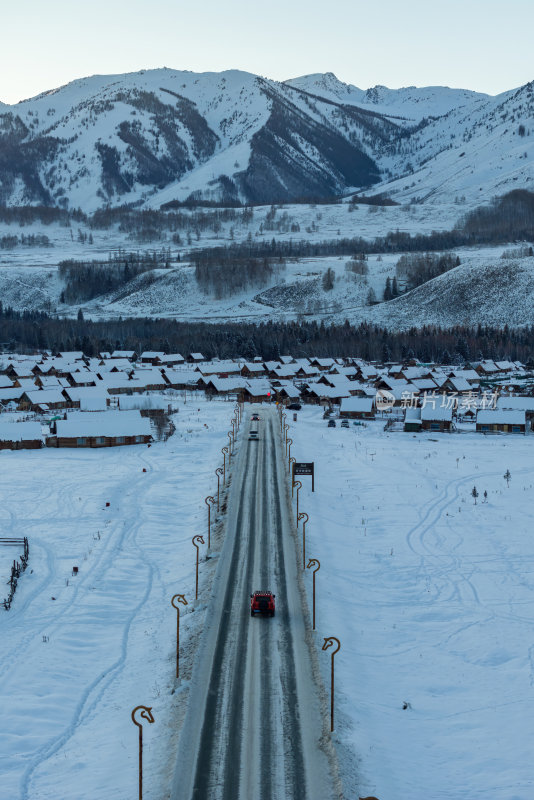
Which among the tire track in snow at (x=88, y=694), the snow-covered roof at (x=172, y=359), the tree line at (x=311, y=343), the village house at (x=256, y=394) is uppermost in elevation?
the tree line at (x=311, y=343)

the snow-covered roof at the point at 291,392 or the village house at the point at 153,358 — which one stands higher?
the village house at the point at 153,358

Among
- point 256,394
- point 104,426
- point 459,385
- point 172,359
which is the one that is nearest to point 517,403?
point 459,385

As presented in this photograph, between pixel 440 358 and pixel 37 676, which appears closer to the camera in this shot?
pixel 37 676

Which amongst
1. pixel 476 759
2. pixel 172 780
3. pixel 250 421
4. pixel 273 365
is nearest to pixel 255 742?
pixel 172 780

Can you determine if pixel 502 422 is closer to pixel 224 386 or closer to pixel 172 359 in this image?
pixel 224 386

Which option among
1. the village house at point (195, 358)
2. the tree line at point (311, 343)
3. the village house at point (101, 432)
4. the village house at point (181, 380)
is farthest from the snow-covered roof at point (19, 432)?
the tree line at point (311, 343)

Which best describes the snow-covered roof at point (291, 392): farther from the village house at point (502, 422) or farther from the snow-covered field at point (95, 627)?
the snow-covered field at point (95, 627)

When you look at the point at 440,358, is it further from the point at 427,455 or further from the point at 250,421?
the point at 427,455
